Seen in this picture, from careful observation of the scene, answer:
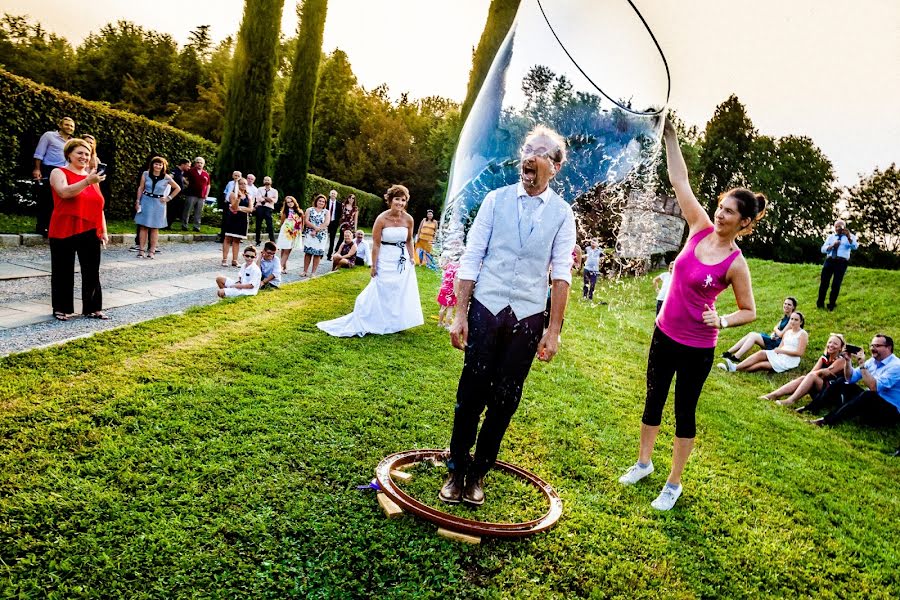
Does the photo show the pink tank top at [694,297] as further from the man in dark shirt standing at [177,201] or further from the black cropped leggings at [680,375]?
the man in dark shirt standing at [177,201]

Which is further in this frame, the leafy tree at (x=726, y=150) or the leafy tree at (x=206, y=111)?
the leafy tree at (x=726, y=150)

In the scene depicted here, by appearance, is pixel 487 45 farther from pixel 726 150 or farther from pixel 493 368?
pixel 726 150

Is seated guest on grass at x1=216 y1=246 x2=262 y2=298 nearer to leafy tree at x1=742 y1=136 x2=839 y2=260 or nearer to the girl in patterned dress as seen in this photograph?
the girl in patterned dress

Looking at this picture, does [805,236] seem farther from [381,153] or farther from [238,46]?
[238,46]

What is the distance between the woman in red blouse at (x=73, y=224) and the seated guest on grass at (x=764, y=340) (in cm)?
1138

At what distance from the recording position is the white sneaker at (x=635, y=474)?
4.08 meters

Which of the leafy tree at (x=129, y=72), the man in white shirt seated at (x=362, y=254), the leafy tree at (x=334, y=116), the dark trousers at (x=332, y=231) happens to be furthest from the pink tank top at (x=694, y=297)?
the leafy tree at (x=129, y=72)

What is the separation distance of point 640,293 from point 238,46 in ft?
58.8

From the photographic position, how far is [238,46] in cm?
1875

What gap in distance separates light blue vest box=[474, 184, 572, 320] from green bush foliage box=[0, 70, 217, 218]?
12.0 metres

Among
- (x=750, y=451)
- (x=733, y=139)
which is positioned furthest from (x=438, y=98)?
(x=750, y=451)

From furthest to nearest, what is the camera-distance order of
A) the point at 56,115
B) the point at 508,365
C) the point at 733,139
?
the point at 733,139 < the point at 56,115 < the point at 508,365

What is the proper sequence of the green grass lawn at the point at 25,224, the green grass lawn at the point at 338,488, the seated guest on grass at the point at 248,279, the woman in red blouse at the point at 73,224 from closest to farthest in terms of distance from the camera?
1. the green grass lawn at the point at 338,488
2. the woman in red blouse at the point at 73,224
3. the seated guest on grass at the point at 248,279
4. the green grass lawn at the point at 25,224

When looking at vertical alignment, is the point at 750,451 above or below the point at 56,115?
below
